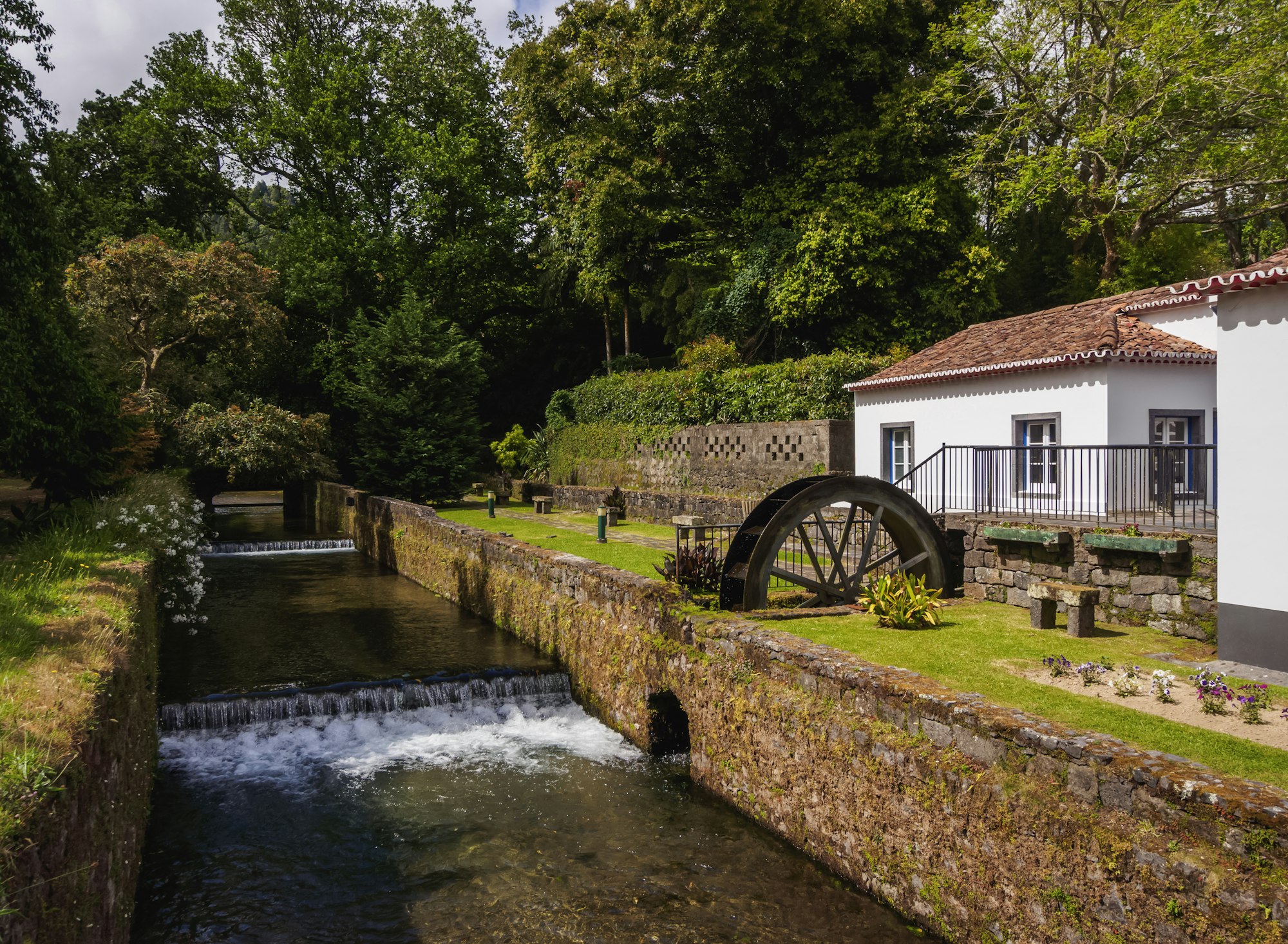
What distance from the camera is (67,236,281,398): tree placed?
2564cm

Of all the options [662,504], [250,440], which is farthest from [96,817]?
[250,440]

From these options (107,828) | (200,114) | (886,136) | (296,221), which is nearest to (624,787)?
(107,828)

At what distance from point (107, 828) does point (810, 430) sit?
15895 mm

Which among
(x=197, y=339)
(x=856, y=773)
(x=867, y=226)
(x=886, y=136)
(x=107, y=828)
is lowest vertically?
(x=856, y=773)

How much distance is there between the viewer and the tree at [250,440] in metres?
26.0

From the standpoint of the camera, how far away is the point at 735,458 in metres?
21.5

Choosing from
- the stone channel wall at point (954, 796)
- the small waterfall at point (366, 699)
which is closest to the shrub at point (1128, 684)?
the stone channel wall at point (954, 796)

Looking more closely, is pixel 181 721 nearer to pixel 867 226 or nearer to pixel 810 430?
pixel 810 430

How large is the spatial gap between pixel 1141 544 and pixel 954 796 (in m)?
4.81

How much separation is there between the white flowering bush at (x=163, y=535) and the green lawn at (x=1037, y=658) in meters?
9.26

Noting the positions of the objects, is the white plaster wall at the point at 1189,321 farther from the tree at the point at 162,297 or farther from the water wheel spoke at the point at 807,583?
the tree at the point at 162,297

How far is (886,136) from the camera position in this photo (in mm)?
25797

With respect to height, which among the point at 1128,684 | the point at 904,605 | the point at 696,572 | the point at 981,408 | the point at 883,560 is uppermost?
the point at 981,408

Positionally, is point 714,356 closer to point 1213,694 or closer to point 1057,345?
point 1057,345
